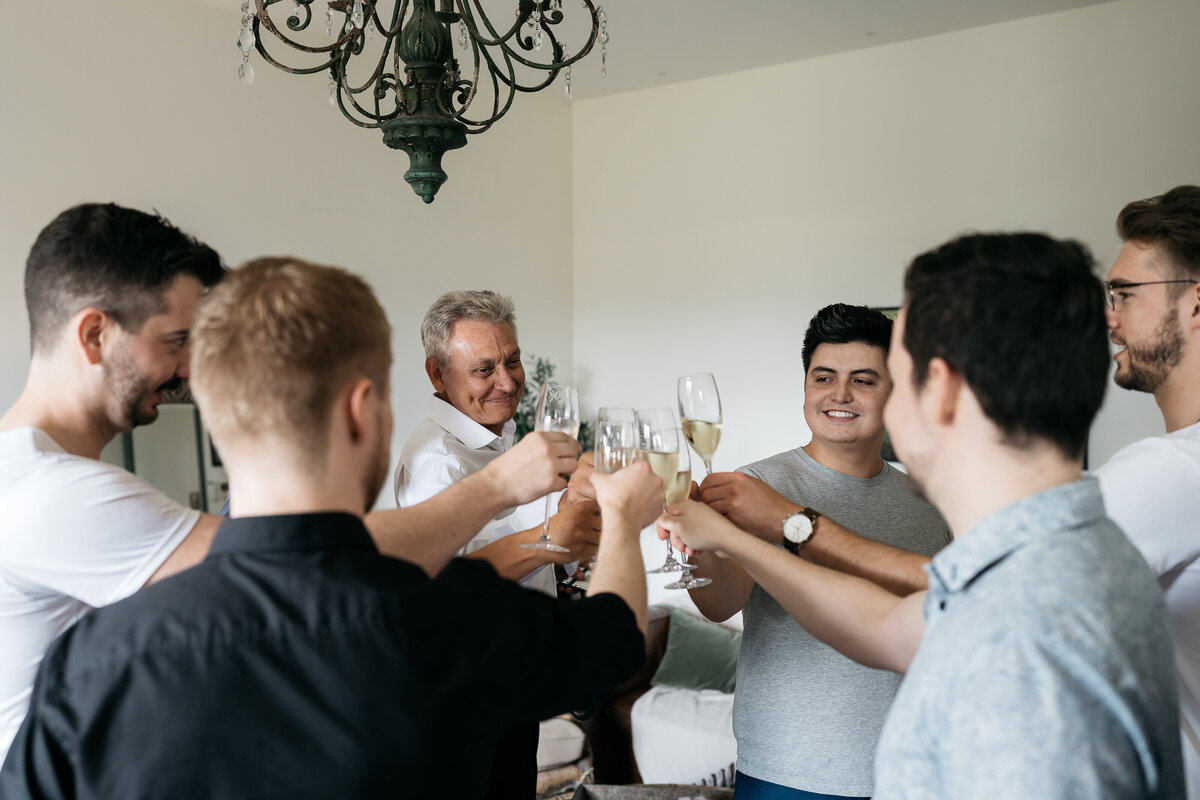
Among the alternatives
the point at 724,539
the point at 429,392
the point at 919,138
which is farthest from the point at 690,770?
the point at 919,138

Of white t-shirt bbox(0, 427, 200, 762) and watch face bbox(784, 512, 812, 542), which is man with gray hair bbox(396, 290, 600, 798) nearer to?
watch face bbox(784, 512, 812, 542)

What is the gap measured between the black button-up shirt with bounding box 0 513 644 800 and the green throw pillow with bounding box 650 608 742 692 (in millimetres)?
3827

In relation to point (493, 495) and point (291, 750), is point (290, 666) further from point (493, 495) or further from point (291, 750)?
point (493, 495)

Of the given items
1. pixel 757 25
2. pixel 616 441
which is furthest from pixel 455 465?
pixel 757 25

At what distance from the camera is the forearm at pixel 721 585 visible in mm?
1771

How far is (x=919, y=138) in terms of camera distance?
4.90 m

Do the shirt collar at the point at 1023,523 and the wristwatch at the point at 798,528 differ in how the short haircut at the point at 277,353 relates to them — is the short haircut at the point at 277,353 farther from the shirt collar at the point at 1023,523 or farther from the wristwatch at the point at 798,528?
the wristwatch at the point at 798,528

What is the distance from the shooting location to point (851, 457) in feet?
6.51

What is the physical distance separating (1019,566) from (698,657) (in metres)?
3.94

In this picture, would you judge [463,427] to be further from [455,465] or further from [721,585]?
[721,585]

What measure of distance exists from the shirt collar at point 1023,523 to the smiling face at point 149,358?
3.30 feet

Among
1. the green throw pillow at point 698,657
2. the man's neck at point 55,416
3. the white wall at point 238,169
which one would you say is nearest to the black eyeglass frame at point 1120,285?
the man's neck at point 55,416

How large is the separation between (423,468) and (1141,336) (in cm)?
145

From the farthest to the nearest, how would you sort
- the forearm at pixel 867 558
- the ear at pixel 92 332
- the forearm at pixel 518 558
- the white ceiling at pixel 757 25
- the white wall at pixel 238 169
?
1. the white ceiling at pixel 757 25
2. the white wall at pixel 238 169
3. the forearm at pixel 518 558
4. the forearm at pixel 867 558
5. the ear at pixel 92 332
